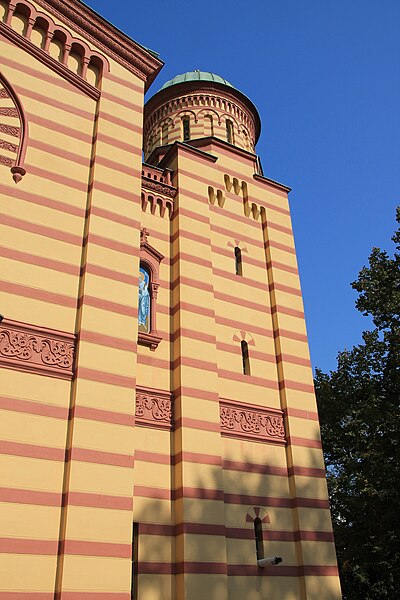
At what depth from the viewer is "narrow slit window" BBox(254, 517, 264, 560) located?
11.4 m

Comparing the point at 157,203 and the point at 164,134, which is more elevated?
the point at 164,134

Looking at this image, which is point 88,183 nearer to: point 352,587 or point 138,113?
point 138,113

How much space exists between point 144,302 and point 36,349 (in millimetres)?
3545

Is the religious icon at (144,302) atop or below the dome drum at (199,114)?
below

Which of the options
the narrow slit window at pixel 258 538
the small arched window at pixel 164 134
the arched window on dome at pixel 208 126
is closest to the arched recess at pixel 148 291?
the narrow slit window at pixel 258 538

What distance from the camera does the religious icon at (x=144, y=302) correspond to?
1236cm

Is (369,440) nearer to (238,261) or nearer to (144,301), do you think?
(238,261)

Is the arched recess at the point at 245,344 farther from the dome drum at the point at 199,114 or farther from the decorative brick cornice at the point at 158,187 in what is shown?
the dome drum at the point at 199,114

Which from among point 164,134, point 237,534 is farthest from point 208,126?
point 237,534

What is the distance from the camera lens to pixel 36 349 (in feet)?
31.4

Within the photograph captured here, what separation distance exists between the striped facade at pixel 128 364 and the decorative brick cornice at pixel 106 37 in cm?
5

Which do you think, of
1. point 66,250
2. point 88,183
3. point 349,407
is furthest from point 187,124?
point 349,407

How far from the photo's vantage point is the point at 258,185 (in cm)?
1664

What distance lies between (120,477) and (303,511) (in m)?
4.93
